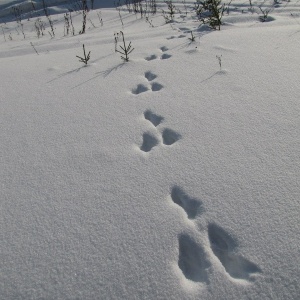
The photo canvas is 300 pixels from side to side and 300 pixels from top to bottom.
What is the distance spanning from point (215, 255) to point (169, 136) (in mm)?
733

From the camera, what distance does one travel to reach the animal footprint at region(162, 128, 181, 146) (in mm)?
1612

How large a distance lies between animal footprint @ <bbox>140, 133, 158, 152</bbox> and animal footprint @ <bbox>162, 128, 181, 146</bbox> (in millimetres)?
51

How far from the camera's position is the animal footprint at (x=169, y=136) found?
1612 mm

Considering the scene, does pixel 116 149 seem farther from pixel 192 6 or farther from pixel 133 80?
pixel 192 6

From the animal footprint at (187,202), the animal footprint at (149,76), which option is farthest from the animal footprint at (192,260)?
the animal footprint at (149,76)

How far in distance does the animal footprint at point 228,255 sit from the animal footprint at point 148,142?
22.6 inches

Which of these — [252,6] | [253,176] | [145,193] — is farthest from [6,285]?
[252,6]

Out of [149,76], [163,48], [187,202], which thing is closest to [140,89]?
[149,76]

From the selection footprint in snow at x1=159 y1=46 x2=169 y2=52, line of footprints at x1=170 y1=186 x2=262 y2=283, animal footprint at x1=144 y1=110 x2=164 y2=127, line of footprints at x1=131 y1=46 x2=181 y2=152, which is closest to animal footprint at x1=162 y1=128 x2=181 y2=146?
line of footprints at x1=131 y1=46 x2=181 y2=152

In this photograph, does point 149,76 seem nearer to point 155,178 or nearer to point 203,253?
point 155,178

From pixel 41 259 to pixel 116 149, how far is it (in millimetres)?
651

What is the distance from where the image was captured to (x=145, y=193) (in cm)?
129

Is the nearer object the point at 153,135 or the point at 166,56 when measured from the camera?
the point at 153,135

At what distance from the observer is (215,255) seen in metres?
1.06
